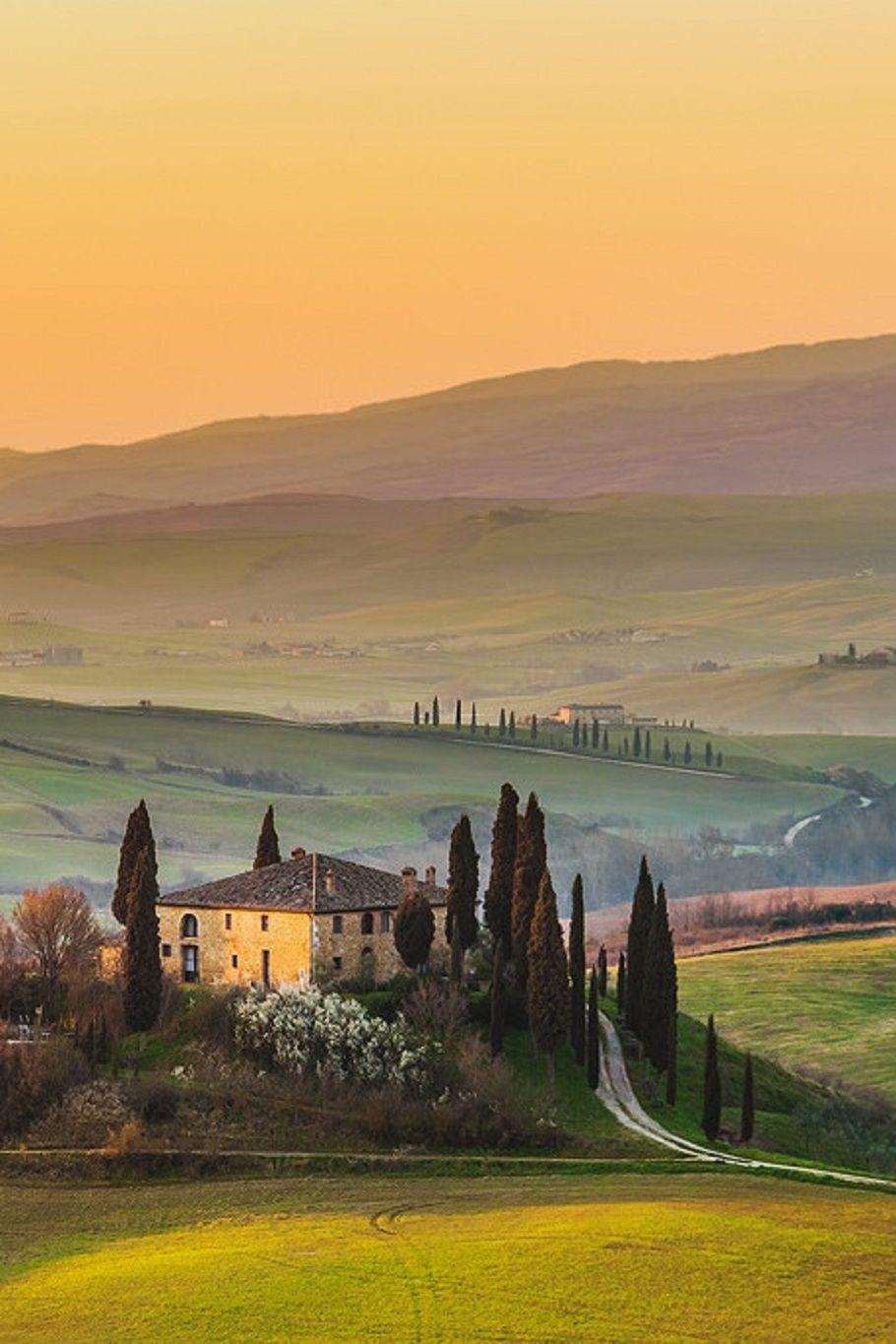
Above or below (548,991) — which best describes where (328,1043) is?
below

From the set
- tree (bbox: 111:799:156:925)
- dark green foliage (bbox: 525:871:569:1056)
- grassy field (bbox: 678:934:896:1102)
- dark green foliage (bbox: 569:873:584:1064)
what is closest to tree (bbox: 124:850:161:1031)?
tree (bbox: 111:799:156:925)

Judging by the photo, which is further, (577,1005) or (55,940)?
(55,940)

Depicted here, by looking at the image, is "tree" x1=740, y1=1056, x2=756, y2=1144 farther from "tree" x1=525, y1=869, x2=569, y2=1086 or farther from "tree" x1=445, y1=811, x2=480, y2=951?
"tree" x1=445, y1=811, x2=480, y2=951

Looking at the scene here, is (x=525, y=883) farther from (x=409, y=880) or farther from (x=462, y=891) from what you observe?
(x=409, y=880)

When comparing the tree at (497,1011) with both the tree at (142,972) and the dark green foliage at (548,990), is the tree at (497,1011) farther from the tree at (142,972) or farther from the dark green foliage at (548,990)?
the tree at (142,972)

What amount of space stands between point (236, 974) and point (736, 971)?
66578 mm

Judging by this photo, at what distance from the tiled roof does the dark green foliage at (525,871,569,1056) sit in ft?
22.9

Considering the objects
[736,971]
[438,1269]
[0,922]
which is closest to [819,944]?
[736,971]

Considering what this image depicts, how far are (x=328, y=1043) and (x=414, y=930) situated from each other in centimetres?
853

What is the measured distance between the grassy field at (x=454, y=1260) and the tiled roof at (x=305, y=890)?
16.2 meters

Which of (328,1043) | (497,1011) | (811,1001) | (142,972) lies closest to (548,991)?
(497,1011)

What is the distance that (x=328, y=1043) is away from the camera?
10088 cm

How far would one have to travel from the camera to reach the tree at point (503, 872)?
370ft

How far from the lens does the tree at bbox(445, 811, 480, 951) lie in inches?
4365
